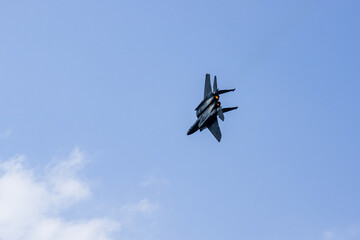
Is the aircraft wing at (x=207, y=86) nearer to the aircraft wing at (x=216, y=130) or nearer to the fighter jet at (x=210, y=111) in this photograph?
the fighter jet at (x=210, y=111)

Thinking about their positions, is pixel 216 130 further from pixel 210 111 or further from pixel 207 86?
pixel 207 86

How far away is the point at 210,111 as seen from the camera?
90.9 meters

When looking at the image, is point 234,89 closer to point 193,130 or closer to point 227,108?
point 227,108

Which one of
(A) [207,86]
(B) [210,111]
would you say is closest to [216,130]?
(B) [210,111]

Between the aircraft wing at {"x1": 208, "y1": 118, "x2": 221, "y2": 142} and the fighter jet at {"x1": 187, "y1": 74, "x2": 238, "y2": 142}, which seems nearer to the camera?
the fighter jet at {"x1": 187, "y1": 74, "x2": 238, "y2": 142}

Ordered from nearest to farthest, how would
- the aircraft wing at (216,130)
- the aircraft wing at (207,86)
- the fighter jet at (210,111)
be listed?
the fighter jet at (210,111) → the aircraft wing at (216,130) → the aircraft wing at (207,86)

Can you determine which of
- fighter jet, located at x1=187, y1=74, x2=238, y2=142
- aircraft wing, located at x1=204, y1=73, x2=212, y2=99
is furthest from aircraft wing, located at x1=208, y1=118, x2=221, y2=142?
aircraft wing, located at x1=204, y1=73, x2=212, y2=99

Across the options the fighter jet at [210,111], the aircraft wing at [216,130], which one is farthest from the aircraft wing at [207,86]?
the aircraft wing at [216,130]

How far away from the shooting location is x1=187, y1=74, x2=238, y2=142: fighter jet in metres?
88.8

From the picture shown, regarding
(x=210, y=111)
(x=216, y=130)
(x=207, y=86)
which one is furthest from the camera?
(x=207, y=86)

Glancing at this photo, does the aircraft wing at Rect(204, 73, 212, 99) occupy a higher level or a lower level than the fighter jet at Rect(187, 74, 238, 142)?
higher

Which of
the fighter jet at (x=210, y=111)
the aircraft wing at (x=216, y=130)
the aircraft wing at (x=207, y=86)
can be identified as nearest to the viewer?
the fighter jet at (x=210, y=111)

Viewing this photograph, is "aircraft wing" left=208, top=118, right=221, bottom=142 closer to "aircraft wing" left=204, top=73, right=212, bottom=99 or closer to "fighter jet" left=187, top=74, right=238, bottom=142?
"fighter jet" left=187, top=74, right=238, bottom=142

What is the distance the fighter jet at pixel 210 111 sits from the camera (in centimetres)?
8875
